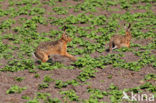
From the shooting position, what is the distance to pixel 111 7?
20188 mm

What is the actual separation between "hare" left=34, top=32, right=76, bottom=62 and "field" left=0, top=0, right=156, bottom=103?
24 centimetres

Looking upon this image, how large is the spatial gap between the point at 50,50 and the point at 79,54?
5.36 feet

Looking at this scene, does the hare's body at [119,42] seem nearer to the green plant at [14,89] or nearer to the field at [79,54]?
the field at [79,54]

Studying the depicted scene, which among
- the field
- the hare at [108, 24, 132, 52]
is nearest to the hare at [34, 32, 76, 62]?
the field

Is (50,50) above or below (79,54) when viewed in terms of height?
above

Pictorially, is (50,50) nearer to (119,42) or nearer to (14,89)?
(14,89)

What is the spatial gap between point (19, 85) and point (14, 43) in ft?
16.9

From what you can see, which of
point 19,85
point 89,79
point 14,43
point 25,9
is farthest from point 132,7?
point 19,85

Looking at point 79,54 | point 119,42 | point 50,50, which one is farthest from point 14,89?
point 119,42

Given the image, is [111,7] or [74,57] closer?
[74,57]

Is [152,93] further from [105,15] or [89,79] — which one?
[105,15]

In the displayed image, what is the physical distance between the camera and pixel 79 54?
1370cm

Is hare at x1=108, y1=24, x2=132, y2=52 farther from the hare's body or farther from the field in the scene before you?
the field

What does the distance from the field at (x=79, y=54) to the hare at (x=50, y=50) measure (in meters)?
0.24
